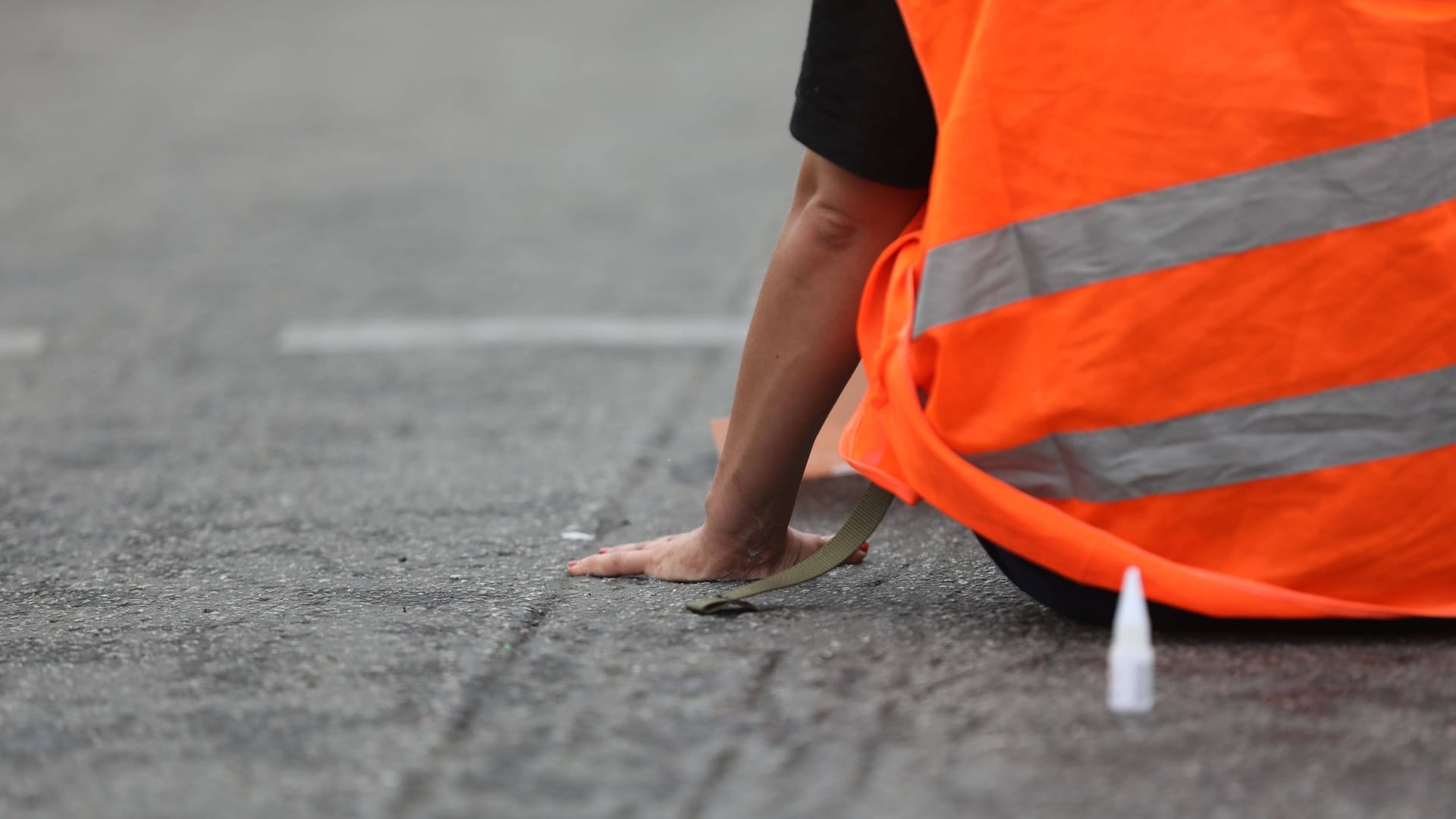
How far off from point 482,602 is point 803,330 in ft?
2.01

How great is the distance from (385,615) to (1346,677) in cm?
124

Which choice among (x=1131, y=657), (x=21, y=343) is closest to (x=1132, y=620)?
(x=1131, y=657)

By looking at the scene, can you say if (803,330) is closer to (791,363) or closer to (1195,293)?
(791,363)

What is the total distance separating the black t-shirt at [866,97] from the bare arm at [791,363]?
1.9 inches

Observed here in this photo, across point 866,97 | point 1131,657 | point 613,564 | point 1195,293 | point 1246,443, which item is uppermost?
point 866,97

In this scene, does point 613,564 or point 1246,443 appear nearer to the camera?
point 1246,443

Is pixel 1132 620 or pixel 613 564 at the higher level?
pixel 1132 620

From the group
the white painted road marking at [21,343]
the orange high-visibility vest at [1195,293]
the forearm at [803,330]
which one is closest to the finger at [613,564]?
the forearm at [803,330]

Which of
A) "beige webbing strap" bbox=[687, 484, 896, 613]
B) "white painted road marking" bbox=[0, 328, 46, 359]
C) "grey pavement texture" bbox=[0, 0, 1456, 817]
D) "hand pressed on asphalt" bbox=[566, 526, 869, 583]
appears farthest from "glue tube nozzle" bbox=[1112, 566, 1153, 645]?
"white painted road marking" bbox=[0, 328, 46, 359]

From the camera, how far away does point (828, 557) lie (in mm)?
2168

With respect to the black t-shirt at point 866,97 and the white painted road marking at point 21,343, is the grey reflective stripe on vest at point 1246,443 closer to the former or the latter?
the black t-shirt at point 866,97

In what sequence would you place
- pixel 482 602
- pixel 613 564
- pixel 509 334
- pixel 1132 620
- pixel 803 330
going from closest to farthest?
pixel 1132 620
pixel 803 330
pixel 482 602
pixel 613 564
pixel 509 334

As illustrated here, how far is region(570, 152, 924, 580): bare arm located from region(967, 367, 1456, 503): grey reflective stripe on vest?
37 cm

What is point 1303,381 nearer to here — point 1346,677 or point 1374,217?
point 1374,217
